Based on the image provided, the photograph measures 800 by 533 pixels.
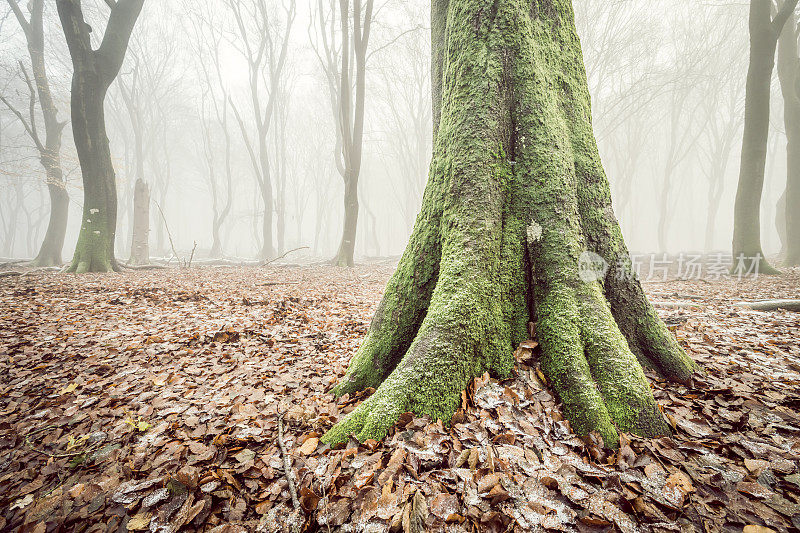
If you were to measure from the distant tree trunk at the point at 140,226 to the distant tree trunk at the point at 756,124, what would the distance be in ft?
68.3

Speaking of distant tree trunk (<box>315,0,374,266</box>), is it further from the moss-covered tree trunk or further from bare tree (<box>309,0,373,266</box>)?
the moss-covered tree trunk

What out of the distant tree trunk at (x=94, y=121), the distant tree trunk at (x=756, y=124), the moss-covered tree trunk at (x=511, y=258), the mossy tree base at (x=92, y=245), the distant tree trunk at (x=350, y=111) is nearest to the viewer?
the moss-covered tree trunk at (x=511, y=258)

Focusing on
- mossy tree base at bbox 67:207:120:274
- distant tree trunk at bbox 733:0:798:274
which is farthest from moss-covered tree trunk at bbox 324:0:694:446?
mossy tree base at bbox 67:207:120:274

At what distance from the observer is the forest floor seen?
4.98 feet

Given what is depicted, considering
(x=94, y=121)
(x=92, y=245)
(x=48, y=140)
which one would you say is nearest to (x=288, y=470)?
(x=92, y=245)

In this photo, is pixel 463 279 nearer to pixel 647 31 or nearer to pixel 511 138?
pixel 511 138

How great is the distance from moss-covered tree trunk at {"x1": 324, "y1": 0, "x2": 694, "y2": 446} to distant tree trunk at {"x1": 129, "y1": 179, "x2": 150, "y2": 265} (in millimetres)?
15542

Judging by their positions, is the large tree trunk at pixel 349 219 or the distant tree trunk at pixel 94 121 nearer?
the distant tree trunk at pixel 94 121

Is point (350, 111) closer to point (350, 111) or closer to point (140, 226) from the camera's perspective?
point (350, 111)

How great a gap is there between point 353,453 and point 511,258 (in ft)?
5.64

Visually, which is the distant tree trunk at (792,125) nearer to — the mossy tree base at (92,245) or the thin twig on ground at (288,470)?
the thin twig on ground at (288,470)

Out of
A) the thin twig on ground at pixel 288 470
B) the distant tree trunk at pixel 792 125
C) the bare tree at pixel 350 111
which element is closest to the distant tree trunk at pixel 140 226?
the bare tree at pixel 350 111

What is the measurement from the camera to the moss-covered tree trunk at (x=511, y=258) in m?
2.10

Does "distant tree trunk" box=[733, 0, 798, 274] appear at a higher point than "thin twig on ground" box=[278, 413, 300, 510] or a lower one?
higher
